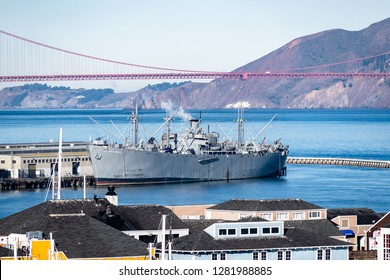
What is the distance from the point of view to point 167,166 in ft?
184

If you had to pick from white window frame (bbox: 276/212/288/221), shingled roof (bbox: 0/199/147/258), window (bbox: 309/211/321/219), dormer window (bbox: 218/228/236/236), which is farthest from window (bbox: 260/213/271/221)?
dormer window (bbox: 218/228/236/236)

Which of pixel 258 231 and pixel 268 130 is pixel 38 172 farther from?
pixel 268 130

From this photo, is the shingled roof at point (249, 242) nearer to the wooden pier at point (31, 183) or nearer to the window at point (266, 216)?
the window at point (266, 216)

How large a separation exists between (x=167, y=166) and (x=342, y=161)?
14.0 meters

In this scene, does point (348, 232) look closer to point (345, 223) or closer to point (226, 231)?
point (345, 223)

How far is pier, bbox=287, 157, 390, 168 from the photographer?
6503 centimetres

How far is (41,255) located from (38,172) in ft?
135

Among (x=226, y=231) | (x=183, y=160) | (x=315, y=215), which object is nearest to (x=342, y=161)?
(x=183, y=160)

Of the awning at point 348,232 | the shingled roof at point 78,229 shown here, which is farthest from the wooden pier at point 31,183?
the shingled roof at point 78,229

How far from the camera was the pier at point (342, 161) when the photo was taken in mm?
65031

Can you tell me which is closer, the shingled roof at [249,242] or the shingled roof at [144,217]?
the shingled roof at [249,242]

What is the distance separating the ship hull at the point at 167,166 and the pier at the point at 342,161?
317 inches

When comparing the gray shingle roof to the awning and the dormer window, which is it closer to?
the dormer window
